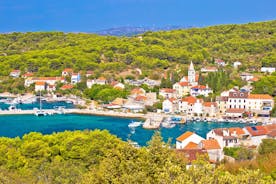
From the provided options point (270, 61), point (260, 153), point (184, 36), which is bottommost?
point (260, 153)

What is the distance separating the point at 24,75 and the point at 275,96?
1520 cm

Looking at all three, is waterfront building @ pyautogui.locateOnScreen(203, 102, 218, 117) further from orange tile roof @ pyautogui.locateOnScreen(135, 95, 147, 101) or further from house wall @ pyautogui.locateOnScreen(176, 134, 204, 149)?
house wall @ pyautogui.locateOnScreen(176, 134, 204, 149)

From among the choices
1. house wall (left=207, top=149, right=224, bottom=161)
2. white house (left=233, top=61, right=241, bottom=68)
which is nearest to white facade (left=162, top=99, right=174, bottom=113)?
house wall (left=207, top=149, right=224, bottom=161)

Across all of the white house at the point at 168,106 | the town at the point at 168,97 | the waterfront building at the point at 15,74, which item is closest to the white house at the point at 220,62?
the town at the point at 168,97

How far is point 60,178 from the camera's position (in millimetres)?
7340

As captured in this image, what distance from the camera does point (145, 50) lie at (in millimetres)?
31203

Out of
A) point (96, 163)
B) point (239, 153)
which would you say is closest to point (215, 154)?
point (239, 153)

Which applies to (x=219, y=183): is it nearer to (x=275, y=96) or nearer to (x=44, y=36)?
(x=275, y=96)

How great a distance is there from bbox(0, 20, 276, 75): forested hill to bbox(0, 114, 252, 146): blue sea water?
29.5ft

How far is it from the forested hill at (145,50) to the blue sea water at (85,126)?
8991 mm

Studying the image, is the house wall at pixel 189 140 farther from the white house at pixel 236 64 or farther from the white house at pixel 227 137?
the white house at pixel 236 64

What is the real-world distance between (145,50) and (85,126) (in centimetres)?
1407

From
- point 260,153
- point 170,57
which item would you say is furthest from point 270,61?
point 260,153

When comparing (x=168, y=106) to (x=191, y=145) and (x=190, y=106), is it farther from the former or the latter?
(x=191, y=145)
